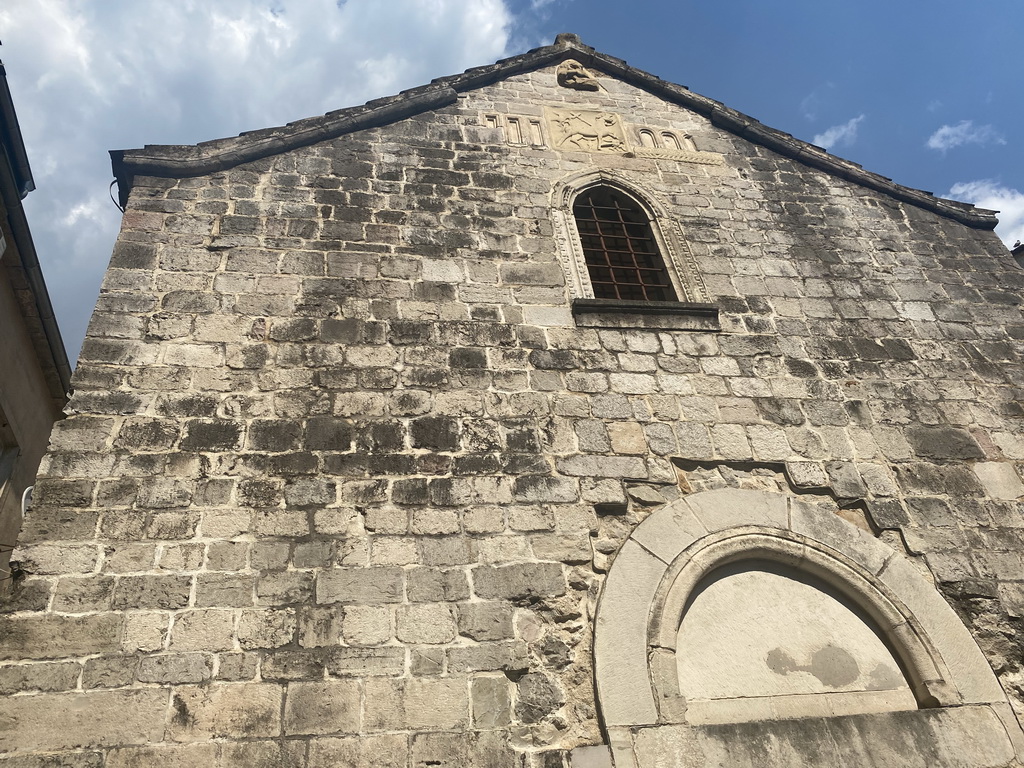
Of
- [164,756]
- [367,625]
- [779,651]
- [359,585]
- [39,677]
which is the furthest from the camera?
[779,651]

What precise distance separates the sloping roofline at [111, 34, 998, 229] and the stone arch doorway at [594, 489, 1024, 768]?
4331mm

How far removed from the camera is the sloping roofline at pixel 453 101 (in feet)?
17.2

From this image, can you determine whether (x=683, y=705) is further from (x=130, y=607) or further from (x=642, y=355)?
(x=130, y=607)

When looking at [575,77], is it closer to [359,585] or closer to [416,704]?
[359,585]

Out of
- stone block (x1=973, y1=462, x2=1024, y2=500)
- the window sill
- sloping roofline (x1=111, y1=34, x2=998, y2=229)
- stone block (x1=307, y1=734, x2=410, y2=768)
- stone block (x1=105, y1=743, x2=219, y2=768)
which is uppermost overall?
sloping roofline (x1=111, y1=34, x2=998, y2=229)

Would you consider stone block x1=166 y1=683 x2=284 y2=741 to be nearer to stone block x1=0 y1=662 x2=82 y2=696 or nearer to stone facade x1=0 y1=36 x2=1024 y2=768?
stone facade x1=0 y1=36 x2=1024 y2=768

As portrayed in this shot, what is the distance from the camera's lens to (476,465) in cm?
406

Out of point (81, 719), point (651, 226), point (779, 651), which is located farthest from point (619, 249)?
point (81, 719)

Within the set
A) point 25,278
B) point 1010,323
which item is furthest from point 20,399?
point 1010,323

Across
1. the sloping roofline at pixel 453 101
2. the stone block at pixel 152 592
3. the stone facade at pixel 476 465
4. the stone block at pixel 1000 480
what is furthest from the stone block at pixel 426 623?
the sloping roofline at pixel 453 101

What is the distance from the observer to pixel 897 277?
587cm

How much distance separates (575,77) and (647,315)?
375 centimetres

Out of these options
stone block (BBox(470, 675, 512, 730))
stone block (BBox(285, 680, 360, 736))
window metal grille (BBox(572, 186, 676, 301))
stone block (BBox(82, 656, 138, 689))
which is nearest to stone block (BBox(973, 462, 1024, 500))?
window metal grille (BBox(572, 186, 676, 301))

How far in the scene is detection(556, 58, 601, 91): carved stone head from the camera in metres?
7.22
